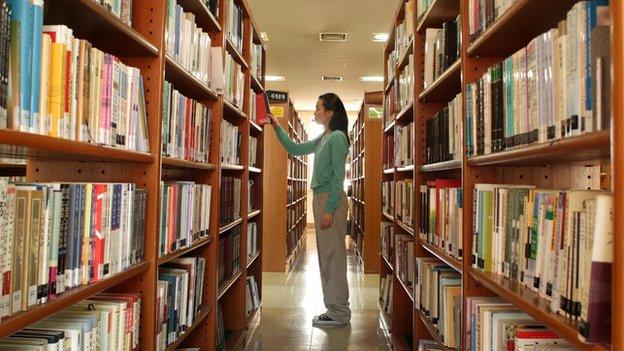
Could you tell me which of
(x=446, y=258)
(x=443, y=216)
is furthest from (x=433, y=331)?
(x=443, y=216)

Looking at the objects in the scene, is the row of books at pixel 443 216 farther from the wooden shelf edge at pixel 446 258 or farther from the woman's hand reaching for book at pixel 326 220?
the woman's hand reaching for book at pixel 326 220

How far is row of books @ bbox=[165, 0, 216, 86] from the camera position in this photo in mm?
1672

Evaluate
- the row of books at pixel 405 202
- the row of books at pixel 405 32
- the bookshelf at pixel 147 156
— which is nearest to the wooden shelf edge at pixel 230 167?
the bookshelf at pixel 147 156

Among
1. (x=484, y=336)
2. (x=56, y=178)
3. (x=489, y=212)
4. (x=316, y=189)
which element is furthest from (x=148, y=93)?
(x=316, y=189)

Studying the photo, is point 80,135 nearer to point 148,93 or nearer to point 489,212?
point 148,93

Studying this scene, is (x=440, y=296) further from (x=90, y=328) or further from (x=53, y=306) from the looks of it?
(x=53, y=306)

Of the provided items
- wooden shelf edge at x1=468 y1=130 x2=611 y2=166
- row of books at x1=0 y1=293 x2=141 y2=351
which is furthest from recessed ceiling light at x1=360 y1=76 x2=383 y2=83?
row of books at x1=0 y1=293 x2=141 y2=351

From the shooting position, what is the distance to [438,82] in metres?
1.93

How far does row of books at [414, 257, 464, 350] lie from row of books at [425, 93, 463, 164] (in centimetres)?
47

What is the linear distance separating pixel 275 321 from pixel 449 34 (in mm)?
2317

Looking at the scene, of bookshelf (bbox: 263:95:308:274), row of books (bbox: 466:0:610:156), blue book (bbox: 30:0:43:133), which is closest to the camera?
row of books (bbox: 466:0:610:156)

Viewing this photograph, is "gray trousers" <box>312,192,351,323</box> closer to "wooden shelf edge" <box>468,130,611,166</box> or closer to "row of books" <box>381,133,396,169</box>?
"row of books" <box>381,133,396,169</box>

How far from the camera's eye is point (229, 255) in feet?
8.71

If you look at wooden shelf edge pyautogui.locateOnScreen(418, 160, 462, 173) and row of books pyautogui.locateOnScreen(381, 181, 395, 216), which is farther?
row of books pyautogui.locateOnScreen(381, 181, 395, 216)
